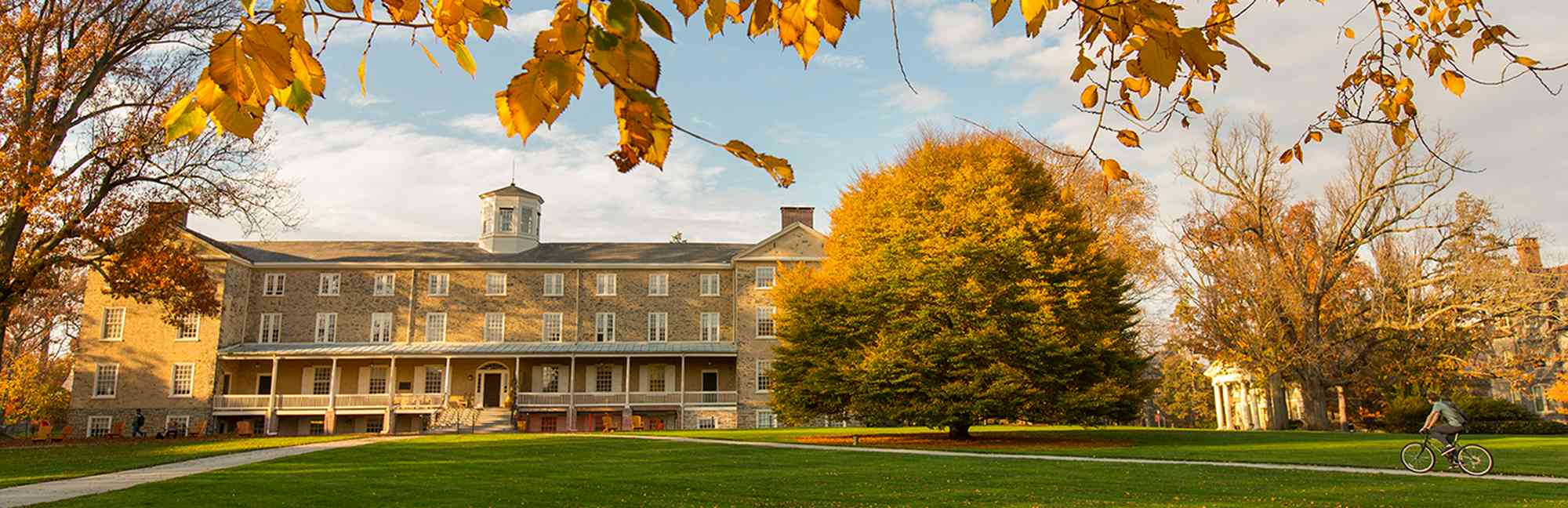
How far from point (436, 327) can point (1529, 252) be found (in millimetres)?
43358

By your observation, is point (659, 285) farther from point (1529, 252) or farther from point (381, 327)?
point (1529, 252)

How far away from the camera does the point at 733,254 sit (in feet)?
146

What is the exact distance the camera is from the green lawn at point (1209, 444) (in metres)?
18.5

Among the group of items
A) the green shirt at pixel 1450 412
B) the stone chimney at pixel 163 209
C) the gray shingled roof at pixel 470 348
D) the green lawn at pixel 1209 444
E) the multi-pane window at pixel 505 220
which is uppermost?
the multi-pane window at pixel 505 220

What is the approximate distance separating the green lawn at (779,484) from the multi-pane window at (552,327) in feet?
76.7

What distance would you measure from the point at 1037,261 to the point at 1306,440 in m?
8.48

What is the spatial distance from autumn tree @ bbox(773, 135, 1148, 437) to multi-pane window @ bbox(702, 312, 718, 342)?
15.4 m

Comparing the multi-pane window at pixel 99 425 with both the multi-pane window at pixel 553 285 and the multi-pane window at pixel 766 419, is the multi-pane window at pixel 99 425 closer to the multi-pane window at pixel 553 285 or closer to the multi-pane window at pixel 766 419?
the multi-pane window at pixel 553 285

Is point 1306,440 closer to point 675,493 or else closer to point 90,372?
point 675,493

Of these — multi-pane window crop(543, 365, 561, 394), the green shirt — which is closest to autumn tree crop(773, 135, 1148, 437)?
the green shirt

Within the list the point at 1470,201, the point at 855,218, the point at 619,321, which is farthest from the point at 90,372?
the point at 1470,201

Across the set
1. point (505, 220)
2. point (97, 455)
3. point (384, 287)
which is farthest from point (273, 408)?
point (97, 455)

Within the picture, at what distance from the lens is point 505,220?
4641 cm

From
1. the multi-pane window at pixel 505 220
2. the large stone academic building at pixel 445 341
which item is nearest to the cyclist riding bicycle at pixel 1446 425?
the large stone academic building at pixel 445 341
